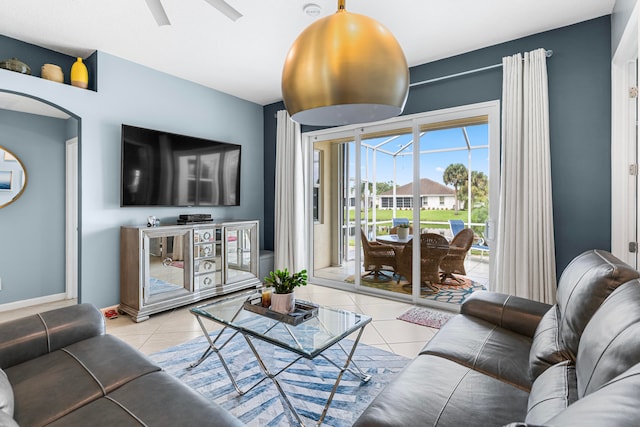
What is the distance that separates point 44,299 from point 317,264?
11.3 ft

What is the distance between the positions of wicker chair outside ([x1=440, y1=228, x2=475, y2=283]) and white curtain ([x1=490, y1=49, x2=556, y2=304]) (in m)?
0.71

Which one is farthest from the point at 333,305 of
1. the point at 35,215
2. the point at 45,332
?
the point at 35,215

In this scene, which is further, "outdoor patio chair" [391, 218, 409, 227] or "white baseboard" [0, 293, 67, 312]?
"outdoor patio chair" [391, 218, 409, 227]

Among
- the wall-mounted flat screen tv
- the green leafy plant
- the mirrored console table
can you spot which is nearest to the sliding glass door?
the mirrored console table

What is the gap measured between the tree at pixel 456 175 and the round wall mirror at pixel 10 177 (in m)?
4.78

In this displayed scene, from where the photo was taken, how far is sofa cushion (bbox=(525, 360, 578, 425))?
994 mm

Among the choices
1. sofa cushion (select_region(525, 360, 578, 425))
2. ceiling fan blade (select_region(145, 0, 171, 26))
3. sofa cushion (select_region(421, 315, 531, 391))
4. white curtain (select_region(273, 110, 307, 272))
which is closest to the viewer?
sofa cushion (select_region(525, 360, 578, 425))

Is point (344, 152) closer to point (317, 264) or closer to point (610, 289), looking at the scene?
point (317, 264)

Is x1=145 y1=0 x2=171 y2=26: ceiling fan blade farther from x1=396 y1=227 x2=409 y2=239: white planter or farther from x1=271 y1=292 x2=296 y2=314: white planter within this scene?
x1=396 y1=227 x2=409 y2=239: white planter

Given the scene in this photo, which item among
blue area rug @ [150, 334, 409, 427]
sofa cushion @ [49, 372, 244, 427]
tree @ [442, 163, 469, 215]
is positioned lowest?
blue area rug @ [150, 334, 409, 427]

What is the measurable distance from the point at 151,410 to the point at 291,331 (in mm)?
859

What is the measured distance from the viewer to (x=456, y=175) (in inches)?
143

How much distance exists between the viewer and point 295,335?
1.84m

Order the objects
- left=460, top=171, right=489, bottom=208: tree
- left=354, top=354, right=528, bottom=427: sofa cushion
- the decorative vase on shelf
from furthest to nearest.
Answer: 1. left=460, top=171, right=489, bottom=208: tree
2. the decorative vase on shelf
3. left=354, top=354, right=528, bottom=427: sofa cushion
